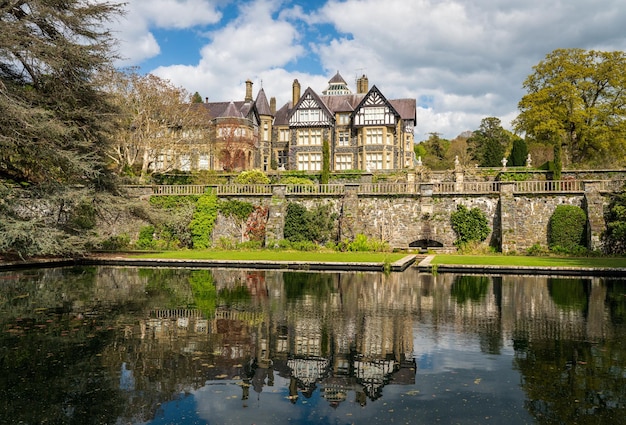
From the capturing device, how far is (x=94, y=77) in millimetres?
23203

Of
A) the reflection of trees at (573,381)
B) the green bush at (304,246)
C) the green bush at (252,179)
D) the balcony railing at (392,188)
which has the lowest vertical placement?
the reflection of trees at (573,381)

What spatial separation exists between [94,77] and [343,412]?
21.7 m

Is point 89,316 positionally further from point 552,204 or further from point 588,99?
point 588,99

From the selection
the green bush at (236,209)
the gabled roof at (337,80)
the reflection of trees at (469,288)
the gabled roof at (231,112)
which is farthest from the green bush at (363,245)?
the gabled roof at (337,80)

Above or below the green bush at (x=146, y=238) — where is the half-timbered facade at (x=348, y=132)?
above

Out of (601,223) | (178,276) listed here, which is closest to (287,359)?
(178,276)

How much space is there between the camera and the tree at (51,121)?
20.1m

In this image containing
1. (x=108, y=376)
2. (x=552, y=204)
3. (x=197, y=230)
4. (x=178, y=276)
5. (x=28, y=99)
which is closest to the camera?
(x=108, y=376)

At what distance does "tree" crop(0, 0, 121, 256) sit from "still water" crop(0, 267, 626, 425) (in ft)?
23.3

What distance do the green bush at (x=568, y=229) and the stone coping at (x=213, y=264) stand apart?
28.5 ft

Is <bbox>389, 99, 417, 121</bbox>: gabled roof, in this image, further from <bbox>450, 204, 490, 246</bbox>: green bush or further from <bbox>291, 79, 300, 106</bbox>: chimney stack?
<bbox>450, 204, 490, 246</bbox>: green bush

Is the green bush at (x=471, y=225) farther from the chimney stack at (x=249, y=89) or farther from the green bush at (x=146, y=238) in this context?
the chimney stack at (x=249, y=89)

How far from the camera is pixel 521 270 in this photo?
67.5 feet

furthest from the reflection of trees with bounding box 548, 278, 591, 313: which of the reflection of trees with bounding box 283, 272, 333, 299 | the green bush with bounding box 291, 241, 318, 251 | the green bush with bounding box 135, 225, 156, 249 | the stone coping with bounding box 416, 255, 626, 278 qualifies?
the green bush with bounding box 135, 225, 156, 249
